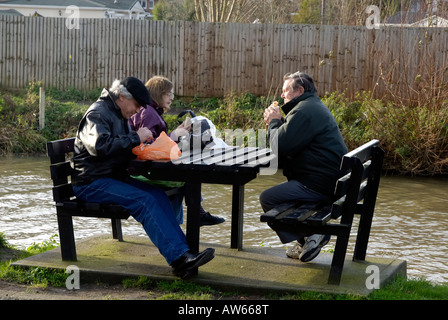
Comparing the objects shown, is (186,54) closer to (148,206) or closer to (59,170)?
(59,170)

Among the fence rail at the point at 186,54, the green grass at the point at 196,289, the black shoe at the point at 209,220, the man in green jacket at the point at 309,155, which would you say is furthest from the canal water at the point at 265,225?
the fence rail at the point at 186,54

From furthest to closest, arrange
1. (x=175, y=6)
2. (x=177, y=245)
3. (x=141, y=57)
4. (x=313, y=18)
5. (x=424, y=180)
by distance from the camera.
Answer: (x=175, y=6)
(x=313, y=18)
(x=141, y=57)
(x=424, y=180)
(x=177, y=245)

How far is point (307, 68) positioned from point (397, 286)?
1391 cm

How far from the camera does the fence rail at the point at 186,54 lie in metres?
18.1

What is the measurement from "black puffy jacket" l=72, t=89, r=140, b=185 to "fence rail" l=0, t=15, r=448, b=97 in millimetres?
12803

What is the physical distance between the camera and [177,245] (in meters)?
4.97

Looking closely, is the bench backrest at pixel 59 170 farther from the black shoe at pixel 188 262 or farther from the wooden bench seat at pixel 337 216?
the wooden bench seat at pixel 337 216

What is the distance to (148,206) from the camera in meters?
5.03

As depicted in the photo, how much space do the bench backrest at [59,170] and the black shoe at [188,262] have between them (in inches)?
45.2

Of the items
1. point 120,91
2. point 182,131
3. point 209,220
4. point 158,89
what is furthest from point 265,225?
point 120,91

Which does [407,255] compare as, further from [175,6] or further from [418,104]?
[175,6]

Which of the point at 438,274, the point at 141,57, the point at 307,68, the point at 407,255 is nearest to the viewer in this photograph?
the point at 438,274

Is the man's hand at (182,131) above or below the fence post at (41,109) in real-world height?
above

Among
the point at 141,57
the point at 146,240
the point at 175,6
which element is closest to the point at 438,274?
the point at 146,240
